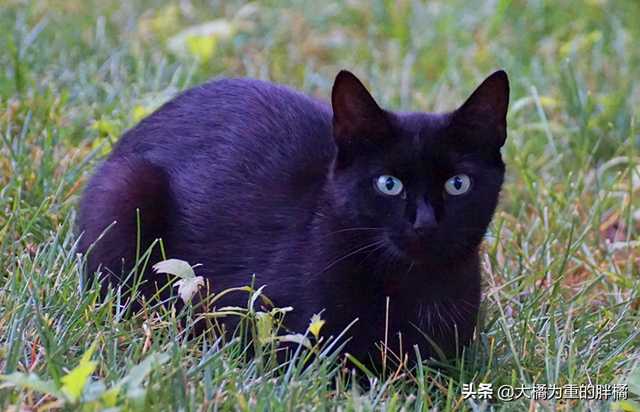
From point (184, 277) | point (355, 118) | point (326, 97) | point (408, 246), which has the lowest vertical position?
point (184, 277)

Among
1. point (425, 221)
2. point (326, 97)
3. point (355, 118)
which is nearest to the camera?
point (425, 221)

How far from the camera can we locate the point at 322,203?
1.93 meters

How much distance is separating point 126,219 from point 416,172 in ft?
2.80

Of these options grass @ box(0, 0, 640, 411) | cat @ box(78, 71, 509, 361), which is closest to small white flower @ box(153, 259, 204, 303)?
grass @ box(0, 0, 640, 411)

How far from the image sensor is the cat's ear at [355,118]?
176 cm

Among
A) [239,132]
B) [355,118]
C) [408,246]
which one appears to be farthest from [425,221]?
[239,132]

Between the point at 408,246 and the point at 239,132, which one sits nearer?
the point at 408,246

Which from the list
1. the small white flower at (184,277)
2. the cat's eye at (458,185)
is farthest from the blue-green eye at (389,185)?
the small white flower at (184,277)

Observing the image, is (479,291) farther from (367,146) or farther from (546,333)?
(367,146)

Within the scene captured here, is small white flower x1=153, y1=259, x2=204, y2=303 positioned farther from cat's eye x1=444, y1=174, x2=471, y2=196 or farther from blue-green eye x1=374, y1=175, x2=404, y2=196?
cat's eye x1=444, y1=174, x2=471, y2=196

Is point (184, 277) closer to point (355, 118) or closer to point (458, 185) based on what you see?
A: point (355, 118)

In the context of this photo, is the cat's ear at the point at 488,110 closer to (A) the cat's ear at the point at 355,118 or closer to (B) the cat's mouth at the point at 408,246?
(A) the cat's ear at the point at 355,118

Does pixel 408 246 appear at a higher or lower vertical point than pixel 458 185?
lower

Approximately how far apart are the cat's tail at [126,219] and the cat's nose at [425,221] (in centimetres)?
78
